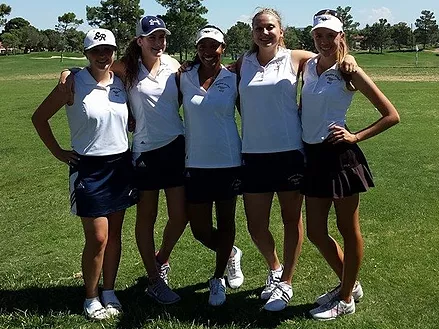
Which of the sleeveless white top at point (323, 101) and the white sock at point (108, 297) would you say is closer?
the sleeveless white top at point (323, 101)

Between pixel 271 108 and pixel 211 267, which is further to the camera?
pixel 211 267

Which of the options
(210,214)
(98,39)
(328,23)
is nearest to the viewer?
(328,23)

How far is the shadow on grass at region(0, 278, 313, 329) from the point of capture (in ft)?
14.1

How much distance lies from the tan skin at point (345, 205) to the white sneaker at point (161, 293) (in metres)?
1.24

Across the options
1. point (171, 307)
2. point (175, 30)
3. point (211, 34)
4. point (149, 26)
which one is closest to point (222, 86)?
point (211, 34)

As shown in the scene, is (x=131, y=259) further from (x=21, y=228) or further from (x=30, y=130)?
(x=30, y=130)

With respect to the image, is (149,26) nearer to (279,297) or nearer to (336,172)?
(336,172)

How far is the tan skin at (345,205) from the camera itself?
3957 millimetres

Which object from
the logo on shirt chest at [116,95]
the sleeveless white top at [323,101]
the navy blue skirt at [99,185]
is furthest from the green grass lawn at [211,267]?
the logo on shirt chest at [116,95]

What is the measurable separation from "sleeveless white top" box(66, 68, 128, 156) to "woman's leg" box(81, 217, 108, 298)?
0.51 meters

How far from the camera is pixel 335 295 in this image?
4.45 metres

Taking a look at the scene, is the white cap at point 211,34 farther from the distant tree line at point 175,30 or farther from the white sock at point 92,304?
the distant tree line at point 175,30

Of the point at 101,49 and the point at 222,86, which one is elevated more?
the point at 101,49

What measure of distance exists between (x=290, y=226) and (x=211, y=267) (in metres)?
1.32
